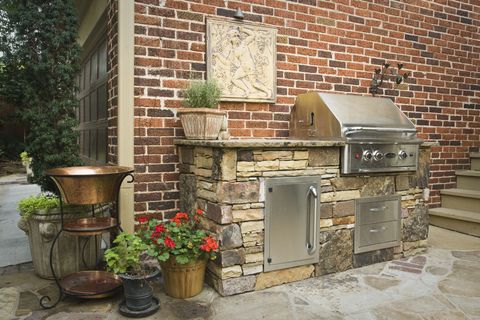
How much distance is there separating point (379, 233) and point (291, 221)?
879mm

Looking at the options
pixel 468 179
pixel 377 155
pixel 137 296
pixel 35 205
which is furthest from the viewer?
pixel 468 179

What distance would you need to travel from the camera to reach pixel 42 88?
9.87ft

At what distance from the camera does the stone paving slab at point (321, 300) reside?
226 cm

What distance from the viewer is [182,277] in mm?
2455

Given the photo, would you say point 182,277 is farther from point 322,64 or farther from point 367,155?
point 322,64

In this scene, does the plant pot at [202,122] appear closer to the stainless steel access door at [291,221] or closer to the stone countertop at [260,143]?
the stone countertop at [260,143]

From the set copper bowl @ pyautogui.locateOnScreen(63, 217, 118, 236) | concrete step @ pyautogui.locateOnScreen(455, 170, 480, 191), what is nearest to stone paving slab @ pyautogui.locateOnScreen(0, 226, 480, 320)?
copper bowl @ pyautogui.locateOnScreen(63, 217, 118, 236)

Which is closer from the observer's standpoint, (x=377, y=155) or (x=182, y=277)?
(x=182, y=277)

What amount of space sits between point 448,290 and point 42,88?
324 cm

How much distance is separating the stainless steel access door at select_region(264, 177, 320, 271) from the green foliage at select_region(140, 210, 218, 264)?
416 millimetres

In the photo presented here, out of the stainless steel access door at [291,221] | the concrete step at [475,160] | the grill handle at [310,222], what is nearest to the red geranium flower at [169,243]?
the stainless steel access door at [291,221]

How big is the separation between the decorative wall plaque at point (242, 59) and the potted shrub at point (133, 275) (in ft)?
4.79

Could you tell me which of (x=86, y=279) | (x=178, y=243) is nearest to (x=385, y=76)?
(x=178, y=243)

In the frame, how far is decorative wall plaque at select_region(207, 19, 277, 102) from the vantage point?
3.22 m
